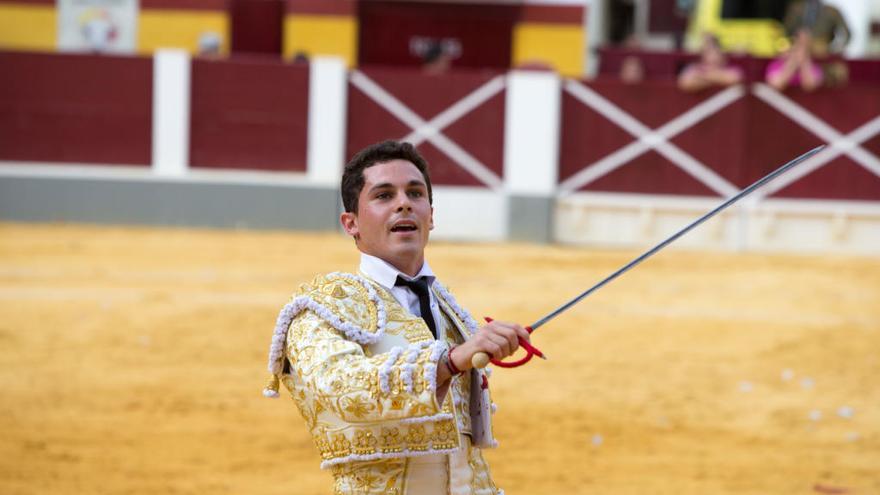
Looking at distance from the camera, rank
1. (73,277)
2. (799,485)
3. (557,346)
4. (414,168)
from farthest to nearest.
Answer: (73,277) → (557,346) → (799,485) → (414,168)

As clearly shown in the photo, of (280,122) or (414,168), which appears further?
(280,122)

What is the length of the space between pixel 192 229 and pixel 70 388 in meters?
6.34

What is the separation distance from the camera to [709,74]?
Answer: 13727mm

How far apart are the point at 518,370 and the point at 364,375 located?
19.6ft

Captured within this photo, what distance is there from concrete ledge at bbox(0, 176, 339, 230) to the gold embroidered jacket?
36.9 feet

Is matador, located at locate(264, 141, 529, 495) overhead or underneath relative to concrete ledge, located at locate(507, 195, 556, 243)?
overhead

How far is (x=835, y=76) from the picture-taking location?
13688 mm

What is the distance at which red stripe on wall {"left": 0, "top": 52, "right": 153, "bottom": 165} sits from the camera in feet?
46.8

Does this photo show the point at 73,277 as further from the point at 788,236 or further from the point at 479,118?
the point at 788,236

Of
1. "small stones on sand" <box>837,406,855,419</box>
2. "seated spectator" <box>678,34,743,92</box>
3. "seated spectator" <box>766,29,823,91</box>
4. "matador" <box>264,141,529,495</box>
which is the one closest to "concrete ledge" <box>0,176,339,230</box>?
"seated spectator" <box>678,34,743,92</box>

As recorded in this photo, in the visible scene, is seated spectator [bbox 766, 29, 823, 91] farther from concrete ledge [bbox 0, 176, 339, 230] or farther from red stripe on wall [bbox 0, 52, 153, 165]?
red stripe on wall [bbox 0, 52, 153, 165]

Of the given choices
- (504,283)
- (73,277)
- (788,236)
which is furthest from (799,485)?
(788,236)

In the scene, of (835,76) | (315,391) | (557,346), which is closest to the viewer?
(315,391)

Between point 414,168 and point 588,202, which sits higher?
point 414,168
